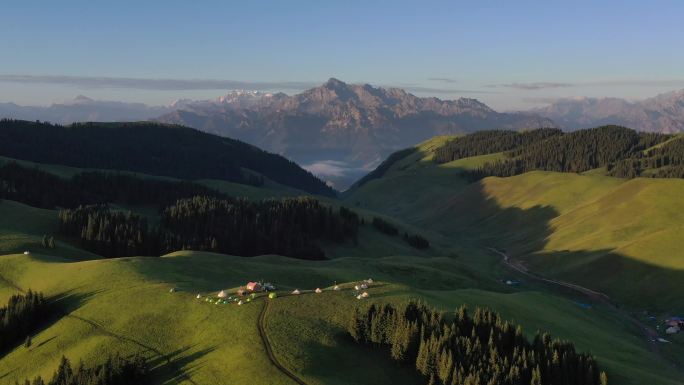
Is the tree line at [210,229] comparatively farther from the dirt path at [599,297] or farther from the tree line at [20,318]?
the tree line at [20,318]

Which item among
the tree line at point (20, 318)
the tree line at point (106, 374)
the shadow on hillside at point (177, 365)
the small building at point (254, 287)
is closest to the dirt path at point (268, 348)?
the small building at point (254, 287)

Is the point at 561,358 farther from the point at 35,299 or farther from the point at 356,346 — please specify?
the point at 35,299

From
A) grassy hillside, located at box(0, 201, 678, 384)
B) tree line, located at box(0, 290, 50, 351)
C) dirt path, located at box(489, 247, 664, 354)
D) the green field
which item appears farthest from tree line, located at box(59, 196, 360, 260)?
tree line, located at box(0, 290, 50, 351)

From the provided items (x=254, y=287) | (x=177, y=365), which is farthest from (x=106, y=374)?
(x=254, y=287)

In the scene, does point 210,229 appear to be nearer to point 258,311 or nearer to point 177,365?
point 258,311

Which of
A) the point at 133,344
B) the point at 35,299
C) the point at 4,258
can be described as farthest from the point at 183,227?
the point at 133,344
